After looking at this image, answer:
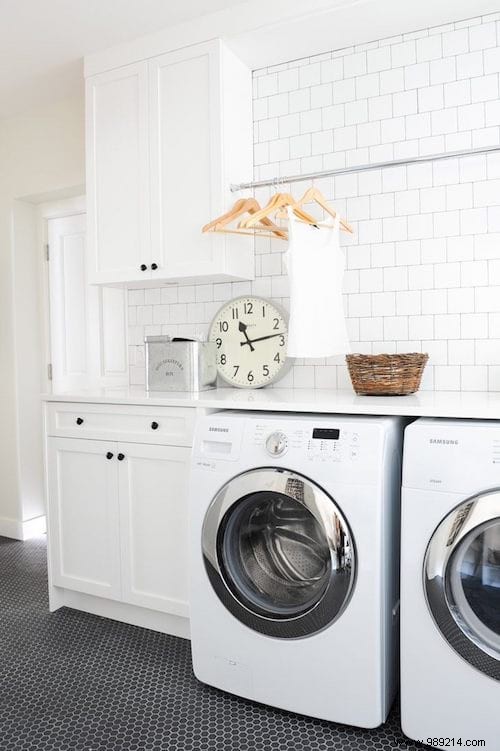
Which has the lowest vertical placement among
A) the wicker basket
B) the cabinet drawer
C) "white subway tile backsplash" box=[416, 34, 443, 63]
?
the cabinet drawer

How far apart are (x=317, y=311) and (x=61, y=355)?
2083mm

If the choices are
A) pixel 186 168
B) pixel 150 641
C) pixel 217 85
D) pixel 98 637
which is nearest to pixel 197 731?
pixel 150 641

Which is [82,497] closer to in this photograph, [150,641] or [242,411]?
[150,641]

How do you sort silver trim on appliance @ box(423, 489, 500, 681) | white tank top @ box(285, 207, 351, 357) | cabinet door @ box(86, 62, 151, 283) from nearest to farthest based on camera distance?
1. silver trim on appliance @ box(423, 489, 500, 681)
2. white tank top @ box(285, 207, 351, 357)
3. cabinet door @ box(86, 62, 151, 283)

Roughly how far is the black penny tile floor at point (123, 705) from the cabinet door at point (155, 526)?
7.6 inches

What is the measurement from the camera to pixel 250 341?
8.88 feet

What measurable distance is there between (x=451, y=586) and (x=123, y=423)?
136 centimetres

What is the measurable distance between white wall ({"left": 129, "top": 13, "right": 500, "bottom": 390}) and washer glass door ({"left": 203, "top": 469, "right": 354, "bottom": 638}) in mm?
880

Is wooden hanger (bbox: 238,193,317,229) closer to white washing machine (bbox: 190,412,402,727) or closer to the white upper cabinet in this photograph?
the white upper cabinet

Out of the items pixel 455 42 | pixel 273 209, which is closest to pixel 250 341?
pixel 273 209

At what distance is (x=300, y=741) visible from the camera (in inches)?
68.8

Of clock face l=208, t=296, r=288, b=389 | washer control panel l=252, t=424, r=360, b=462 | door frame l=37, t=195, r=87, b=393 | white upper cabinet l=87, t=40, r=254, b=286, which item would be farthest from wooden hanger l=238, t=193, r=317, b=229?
door frame l=37, t=195, r=87, b=393

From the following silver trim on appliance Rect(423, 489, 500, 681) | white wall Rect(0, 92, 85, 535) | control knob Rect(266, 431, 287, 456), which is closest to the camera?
silver trim on appliance Rect(423, 489, 500, 681)

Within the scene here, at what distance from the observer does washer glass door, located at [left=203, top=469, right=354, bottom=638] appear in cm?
174
